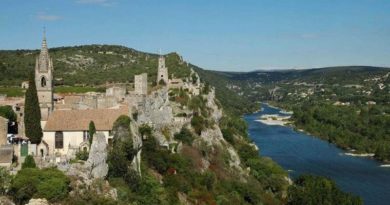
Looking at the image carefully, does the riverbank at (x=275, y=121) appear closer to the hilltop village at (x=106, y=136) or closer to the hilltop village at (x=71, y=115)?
the hilltop village at (x=106, y=136)

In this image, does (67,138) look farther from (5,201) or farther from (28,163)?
(5,201)

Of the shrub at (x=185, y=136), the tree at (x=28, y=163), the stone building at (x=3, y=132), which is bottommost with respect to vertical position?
the shrub at (x=185, y=136)

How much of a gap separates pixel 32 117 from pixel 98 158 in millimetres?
6967

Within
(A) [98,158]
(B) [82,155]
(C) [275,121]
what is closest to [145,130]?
(B) [82,155]

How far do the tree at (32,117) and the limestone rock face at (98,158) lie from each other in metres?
6.09

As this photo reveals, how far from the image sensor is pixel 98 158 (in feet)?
92.0

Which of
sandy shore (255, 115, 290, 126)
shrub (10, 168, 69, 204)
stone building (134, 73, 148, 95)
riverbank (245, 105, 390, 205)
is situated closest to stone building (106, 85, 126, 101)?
stone building (134, 73, 148, 95)

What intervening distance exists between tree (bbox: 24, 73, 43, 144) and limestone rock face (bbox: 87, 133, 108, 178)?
609 centimetres

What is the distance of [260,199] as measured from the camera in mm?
46688

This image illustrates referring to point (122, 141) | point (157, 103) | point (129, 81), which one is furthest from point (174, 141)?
point (129, 81)

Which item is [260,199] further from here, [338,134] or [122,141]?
[338,134]

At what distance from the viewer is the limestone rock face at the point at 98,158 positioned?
27469 millimetres

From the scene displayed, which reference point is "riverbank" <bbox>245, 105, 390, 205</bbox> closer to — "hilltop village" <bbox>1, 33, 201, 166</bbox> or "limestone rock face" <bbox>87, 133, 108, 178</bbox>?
"hilltop village" <bbox>1, 33, 201, 166</bbox>

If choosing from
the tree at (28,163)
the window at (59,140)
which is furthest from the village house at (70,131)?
the tree at (28,163)
